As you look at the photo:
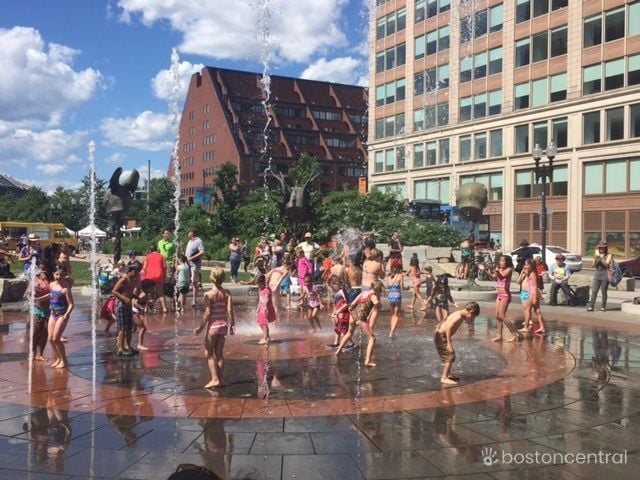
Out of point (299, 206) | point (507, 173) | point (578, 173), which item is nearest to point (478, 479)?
point (299, 206)

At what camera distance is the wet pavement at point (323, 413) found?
5.18 meters

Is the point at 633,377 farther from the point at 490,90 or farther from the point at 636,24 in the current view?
the point at 490,90

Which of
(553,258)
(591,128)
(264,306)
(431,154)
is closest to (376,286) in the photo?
(264,306)

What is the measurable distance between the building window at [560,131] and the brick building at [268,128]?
154 ft

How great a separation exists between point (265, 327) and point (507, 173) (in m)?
45.0

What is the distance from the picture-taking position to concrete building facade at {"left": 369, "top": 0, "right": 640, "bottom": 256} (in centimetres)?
4350

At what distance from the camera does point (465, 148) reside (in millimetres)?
55906

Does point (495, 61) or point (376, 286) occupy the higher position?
point (495, 61)

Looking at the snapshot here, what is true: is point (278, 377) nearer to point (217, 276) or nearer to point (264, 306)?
point (217, 276)

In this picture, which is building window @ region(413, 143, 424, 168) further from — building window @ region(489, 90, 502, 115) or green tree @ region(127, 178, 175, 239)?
green tree @ region(127, 178, 175, 239)

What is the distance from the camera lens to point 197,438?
5.81 meters

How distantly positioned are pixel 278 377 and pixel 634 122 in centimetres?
4148

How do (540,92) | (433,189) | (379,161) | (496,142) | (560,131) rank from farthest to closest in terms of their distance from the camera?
(379,161) → (433,189) → (496,142) → (540,92) → (560,131)

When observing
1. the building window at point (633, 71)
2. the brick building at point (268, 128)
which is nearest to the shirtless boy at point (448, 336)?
the building window at point (633, 71)
